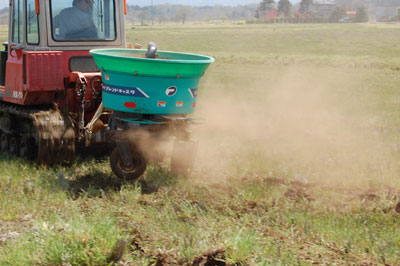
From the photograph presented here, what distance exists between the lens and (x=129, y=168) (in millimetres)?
6062

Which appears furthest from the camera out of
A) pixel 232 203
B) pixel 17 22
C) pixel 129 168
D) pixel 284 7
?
pixel 284 7

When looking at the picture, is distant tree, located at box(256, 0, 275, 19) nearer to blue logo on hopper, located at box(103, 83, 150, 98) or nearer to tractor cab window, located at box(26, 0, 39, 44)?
tractor cab window, located at box(26, 0, 39, 44)

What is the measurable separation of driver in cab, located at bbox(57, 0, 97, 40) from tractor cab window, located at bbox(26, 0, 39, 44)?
29cm

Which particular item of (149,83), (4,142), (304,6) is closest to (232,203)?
(149,83)

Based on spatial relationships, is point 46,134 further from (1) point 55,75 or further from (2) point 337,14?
(2) point 337,14

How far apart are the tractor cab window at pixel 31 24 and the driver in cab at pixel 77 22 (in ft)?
0.95

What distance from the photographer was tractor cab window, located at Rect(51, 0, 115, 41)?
22.5 ft

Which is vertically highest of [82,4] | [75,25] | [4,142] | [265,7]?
[265,7]

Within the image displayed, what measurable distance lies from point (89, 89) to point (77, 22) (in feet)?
3.06

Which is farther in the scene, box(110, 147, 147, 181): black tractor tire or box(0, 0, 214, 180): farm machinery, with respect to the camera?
box(110, 147, 147, 181): black tractor tire

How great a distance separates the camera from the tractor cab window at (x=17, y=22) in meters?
7.16

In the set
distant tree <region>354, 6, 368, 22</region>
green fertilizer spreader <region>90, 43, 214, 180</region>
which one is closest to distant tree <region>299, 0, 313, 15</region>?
distant tree <region>354, 6, 368, 22</region>

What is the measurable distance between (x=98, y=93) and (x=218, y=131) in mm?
2910

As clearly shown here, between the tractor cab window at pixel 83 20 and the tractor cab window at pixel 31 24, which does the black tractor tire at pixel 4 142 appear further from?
the tractor cab window at pixel 83 20
